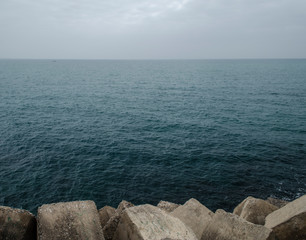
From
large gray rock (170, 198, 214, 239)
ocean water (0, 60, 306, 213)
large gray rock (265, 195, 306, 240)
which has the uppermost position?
large gray rock (265, 195, 306, 240)

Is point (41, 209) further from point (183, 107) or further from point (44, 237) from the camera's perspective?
point (183, 107)

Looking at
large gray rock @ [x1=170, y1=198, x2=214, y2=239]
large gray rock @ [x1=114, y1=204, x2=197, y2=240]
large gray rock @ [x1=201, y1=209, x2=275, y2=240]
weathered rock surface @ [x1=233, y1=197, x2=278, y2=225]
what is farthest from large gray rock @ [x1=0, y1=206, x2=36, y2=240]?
weathered rock surface @ [x1=233, y1=197, x2=278, y2=225]

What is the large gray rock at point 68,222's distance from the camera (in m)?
8.34

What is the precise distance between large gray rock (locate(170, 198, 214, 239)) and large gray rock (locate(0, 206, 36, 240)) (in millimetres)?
6388

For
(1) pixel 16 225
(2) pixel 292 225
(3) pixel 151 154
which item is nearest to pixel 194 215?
(2) pixel 292 225

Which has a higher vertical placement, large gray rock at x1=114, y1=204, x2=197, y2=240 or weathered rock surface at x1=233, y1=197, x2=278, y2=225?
large gray rock at x1=114, y1=204, x2=197, y2=240

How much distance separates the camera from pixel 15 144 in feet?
103

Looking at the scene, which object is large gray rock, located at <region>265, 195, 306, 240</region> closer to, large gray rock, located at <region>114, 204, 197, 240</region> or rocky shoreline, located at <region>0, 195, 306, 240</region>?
rocky shoreline, located at <region>0, 195, 306, 240</region>

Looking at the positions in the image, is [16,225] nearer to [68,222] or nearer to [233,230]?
[68,222]

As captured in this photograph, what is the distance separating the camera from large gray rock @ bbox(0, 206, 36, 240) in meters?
8.66

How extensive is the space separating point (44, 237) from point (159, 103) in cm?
4927

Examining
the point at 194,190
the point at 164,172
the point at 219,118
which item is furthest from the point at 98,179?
the point at 219,118

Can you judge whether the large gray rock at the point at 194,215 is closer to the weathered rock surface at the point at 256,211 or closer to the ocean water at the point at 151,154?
the weathered rock surface at the point at 256,211

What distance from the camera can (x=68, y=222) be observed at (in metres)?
8.76
